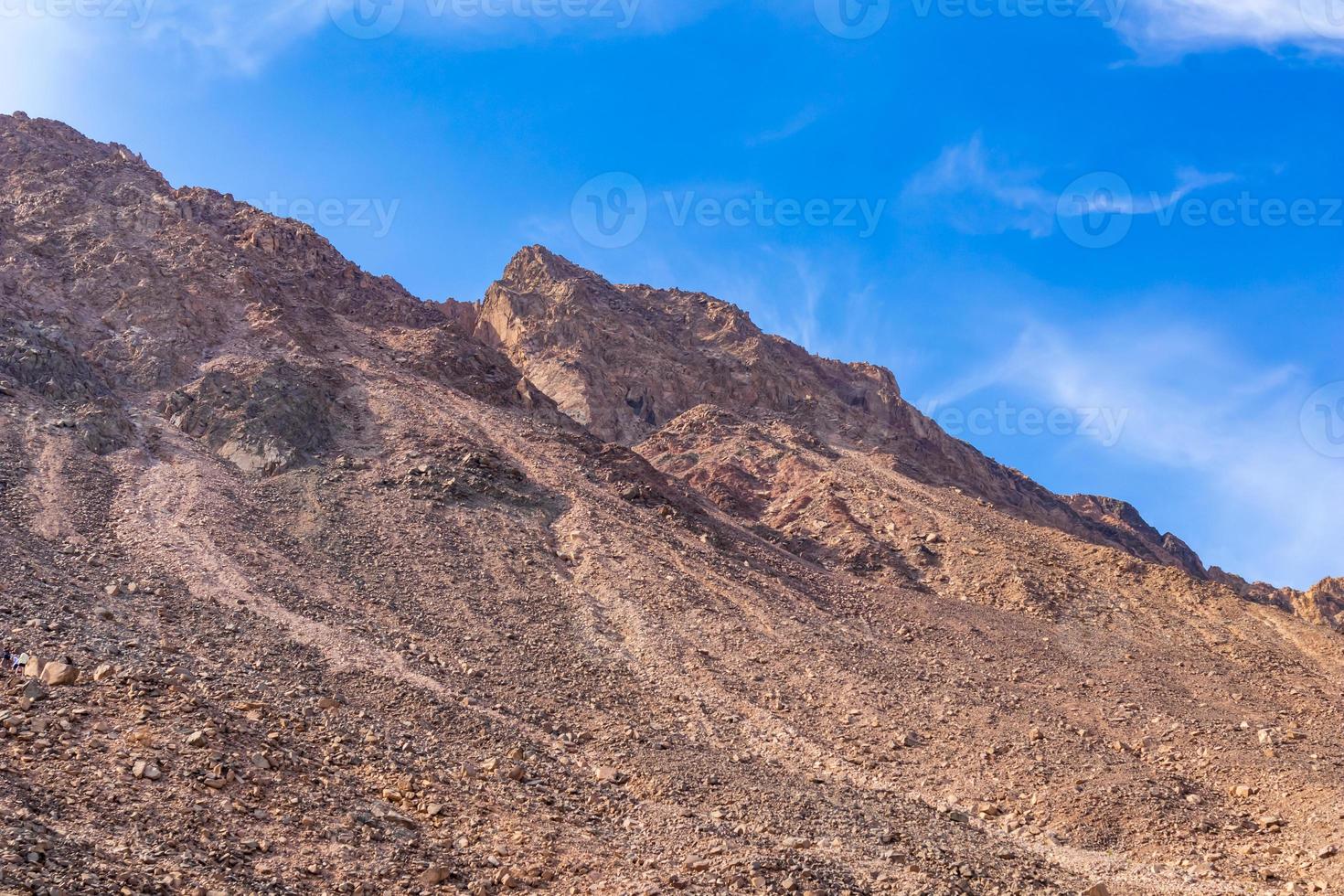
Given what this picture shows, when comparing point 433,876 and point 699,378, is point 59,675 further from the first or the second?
point 699,378

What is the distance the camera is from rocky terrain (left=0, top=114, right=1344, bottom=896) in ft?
46.1

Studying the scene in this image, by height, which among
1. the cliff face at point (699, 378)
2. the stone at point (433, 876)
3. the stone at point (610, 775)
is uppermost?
the cliff face at point (699, 378)

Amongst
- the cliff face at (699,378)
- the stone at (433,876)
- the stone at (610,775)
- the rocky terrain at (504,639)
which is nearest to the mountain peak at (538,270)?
the cliff face at (699,378)

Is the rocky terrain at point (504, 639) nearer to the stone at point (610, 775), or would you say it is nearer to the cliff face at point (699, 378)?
the stone at point (610, 775)

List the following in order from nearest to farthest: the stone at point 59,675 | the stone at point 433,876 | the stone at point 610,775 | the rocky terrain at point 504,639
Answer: the stone at point 433,876 → the rocky terrain at point 504,639 → the stone at point 59,675 → the stone at point 610,775

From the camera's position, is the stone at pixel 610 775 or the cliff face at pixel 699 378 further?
the cliff face at pixel 699 378

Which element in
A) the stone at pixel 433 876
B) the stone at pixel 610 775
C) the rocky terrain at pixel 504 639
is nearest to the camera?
the stone at pixel 433 876

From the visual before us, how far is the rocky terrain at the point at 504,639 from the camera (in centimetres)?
1406

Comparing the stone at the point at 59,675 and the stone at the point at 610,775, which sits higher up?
the stone at the point at 610,775

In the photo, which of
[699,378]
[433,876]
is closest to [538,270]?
[699,378]

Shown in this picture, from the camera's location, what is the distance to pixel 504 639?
80.8 ft

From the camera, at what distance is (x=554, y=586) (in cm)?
2822

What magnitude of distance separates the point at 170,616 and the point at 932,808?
1455 cm

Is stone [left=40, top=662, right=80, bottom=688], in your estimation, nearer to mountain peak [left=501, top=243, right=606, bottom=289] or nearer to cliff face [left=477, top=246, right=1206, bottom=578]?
cliff face [left=477, top=246, right=1206, bottom=578]
